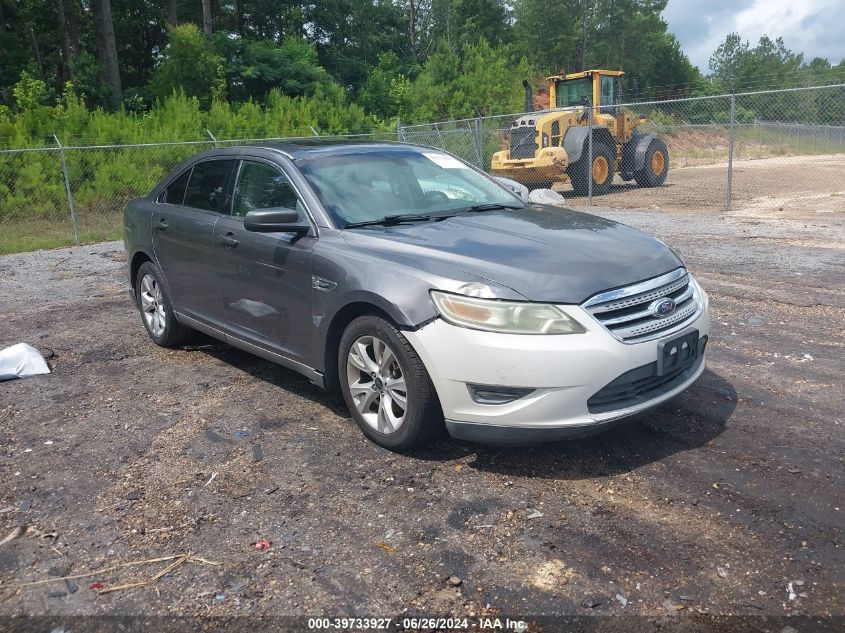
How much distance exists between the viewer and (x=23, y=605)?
2.75 meters

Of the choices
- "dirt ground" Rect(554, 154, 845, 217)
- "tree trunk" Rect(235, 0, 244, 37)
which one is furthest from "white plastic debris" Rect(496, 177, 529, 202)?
"tree trunk" Rect(235, 0, 244, 37)

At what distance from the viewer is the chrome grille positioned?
3463 millimetres

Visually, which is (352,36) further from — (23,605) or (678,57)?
(23,605)

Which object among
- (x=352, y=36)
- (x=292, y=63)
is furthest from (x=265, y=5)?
(x=292, y=63)

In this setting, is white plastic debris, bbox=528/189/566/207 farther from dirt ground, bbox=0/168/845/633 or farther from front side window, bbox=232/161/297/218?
front side window, bbox=232/161/297/218

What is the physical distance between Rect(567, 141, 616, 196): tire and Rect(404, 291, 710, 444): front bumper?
1508cm

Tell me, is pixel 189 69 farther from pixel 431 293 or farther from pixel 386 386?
pixel 431 293

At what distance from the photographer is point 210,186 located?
5293 millimetres

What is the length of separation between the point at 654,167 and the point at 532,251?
18522 mm

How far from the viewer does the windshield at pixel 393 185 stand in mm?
4457

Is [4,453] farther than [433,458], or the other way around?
[4,453]

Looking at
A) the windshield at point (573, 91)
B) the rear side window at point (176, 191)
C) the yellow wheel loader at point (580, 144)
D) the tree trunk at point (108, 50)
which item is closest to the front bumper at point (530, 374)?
the rear side window at point (176, 191)

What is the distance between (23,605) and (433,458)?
6.27 feet

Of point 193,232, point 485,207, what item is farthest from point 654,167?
point 193,232
